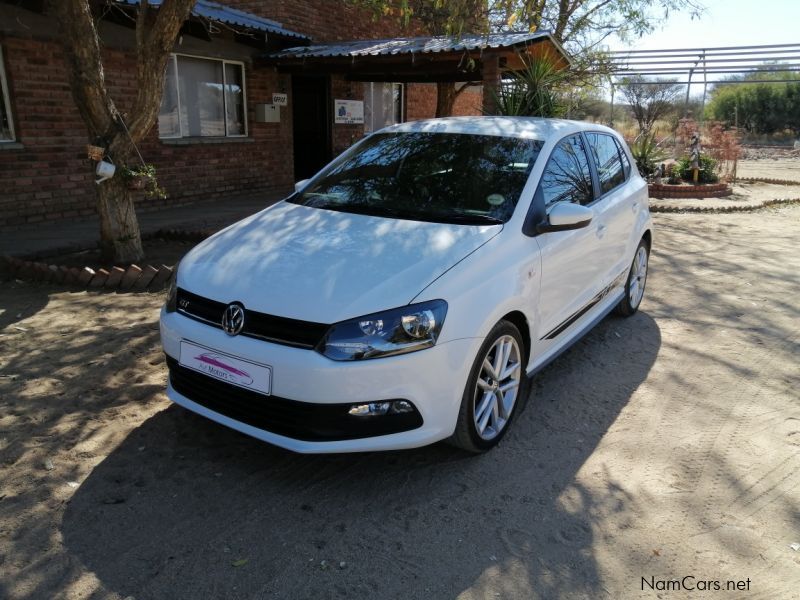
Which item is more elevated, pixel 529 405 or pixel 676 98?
pixel 676 98

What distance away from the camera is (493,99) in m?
10.1

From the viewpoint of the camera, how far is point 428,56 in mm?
10383

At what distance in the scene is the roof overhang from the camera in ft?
32.2

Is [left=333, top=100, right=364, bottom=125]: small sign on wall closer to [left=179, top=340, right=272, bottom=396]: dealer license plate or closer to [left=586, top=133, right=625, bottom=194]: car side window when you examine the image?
[left=586, top=133, right=625, bottom=194]: car side window

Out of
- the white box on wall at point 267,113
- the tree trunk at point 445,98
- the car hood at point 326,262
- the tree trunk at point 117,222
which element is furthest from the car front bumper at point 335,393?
the tree trunk at point 445,98

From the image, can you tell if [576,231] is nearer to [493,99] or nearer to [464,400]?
[464,400]

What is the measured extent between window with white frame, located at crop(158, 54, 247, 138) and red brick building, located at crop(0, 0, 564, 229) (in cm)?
2

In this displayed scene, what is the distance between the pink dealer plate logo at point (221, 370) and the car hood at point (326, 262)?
11.0 inches

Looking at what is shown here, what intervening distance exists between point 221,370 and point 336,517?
86 cm

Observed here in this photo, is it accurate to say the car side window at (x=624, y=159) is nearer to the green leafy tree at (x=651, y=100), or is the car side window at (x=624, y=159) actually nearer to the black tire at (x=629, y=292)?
the black tire at (x=629, y=292)

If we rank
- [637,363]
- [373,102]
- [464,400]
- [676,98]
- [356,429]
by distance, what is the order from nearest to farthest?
1. [356,429]
2. [464,400]
3. [637,363]
4. [373,102]
5. [676,98]

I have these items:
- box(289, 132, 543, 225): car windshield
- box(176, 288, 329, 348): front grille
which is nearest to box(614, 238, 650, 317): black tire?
box(289, 132, 543, 225): car windshield

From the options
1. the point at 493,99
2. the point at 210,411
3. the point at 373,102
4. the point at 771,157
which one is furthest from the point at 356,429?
the point at 771,157

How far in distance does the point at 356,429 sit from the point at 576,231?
6.79ft
